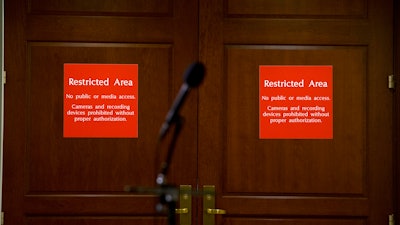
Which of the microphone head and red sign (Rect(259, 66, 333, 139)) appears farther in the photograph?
red sign (Rect(259, 66, 333, 139))

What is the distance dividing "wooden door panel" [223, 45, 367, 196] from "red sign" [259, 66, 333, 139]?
1.2 inches

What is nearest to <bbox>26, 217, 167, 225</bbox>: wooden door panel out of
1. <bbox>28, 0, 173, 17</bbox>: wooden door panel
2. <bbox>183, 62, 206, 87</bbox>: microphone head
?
<bbox>28, 0, 173, 17</bbox>: wooden door panel

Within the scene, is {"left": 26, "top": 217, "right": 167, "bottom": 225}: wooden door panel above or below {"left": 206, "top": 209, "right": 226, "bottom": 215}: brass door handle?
below

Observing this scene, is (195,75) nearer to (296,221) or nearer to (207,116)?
(207,116)

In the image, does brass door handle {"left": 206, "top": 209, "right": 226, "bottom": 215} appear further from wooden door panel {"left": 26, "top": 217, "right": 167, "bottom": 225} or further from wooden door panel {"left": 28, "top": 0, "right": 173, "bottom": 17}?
wooden door panel {"left": 28, "top": 0, "right": 173, "bottom": 17}

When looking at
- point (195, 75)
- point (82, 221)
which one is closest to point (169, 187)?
point (195, 75)

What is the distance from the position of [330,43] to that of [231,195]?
0.96 meters

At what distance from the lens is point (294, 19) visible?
9.15 ft

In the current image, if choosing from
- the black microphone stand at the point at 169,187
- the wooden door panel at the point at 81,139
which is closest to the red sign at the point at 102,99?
the wooden door panel at the point at 81,139

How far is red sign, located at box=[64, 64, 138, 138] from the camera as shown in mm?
2754

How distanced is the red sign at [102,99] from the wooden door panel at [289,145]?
52 cm

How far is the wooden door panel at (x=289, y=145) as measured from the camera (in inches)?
109

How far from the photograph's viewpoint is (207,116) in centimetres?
277

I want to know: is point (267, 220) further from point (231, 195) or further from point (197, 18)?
point (197, 18)
